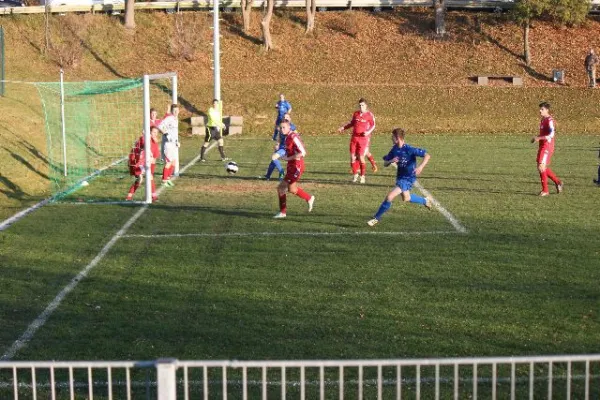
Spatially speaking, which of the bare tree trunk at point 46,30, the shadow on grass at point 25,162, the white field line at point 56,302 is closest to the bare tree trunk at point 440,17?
the bare tree trunk at point 46,30

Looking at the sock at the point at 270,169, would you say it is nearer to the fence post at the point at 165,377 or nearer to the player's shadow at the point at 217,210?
the player's shadow at the point at 217,210

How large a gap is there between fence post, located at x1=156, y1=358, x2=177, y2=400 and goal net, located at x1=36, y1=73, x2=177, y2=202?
13.5 meters

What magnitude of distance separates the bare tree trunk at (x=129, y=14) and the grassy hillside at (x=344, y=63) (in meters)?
0.39

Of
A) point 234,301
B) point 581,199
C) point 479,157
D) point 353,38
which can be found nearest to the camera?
point 234,301

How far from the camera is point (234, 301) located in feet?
33.7

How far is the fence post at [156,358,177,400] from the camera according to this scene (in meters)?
4.61

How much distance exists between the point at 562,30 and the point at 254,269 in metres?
44.2

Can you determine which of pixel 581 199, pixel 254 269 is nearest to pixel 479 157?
pixel 581 199

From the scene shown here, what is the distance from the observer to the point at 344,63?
48812 mm

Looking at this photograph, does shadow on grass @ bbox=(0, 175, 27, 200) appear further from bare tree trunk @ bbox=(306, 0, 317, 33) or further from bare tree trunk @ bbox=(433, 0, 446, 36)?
bare tree trunk @ bbox=(433, 0, 446, 36)

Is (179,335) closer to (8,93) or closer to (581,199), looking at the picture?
(581,199)

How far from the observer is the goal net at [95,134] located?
19855 mm

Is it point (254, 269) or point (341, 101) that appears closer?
point (254, 269)

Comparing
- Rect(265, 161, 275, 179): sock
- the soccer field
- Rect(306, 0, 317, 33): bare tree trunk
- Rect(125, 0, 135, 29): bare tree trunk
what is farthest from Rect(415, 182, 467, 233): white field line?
Rect(125, 0, 135, 29): bare tree trunk
